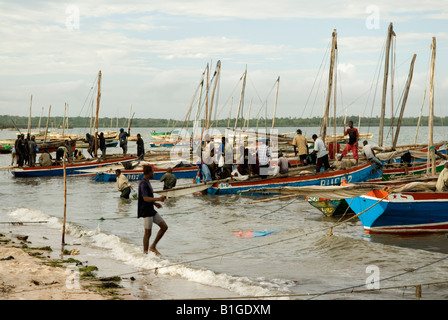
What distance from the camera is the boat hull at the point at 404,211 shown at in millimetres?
14188

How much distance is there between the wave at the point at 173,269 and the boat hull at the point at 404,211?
487 centimetres

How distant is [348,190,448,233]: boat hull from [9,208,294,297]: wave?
4872 millimetres

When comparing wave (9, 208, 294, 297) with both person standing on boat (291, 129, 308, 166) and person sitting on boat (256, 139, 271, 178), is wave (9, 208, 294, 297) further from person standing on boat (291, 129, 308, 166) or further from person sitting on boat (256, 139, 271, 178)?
person standing on boat (291, 129, 308, 166)

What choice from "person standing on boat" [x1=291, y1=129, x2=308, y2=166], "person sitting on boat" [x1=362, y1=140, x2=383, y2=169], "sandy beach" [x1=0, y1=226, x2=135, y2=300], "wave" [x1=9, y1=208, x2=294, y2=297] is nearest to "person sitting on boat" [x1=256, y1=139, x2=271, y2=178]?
"person standing on boat" [x1=291, y1=129, x2=308, y2=166]

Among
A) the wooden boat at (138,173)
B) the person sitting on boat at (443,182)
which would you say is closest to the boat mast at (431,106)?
the person sitting on boat at (443,182)

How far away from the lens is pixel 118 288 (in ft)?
30.8

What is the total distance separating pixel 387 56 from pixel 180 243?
1412 centimetres

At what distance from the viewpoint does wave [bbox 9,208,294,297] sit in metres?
9.74

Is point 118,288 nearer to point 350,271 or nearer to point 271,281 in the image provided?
point 271,281

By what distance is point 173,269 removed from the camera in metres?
11.1

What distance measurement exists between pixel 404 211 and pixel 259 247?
3.93m

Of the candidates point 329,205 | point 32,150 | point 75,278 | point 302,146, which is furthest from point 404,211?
point 32,150

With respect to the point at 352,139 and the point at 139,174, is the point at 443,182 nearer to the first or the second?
the point at 352,139
